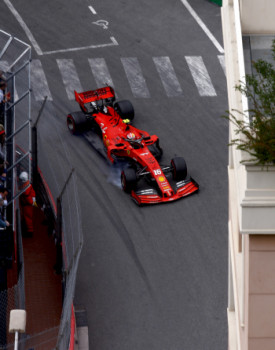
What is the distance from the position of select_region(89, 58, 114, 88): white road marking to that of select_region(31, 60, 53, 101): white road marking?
5.93ft

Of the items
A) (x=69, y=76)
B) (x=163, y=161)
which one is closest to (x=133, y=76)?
(x=69, y=76)

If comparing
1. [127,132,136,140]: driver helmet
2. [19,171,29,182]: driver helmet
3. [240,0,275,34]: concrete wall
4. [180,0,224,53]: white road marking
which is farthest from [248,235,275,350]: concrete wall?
[180,0,224,53]: white road marking

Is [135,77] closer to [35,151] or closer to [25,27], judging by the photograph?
[25,27]

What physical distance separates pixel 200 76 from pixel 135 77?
230cm

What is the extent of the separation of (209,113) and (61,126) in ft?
16.6

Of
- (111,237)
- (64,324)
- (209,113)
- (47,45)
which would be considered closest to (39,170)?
(111,237)

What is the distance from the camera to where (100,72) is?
125ft

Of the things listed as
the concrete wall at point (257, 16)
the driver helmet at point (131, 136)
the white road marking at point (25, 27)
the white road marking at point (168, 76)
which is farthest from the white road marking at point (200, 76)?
the concrete wall at point (257, 16)

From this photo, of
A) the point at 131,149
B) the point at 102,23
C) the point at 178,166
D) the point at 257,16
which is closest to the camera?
the point at 257,16

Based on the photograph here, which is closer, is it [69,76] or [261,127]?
[261,127]

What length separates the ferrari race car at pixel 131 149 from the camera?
3159 cm

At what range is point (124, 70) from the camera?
38.2 meters

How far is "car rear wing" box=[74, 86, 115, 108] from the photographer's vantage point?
113ft

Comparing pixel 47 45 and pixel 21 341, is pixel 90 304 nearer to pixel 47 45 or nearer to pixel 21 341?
pixel 21 341
